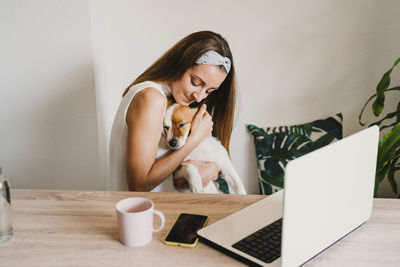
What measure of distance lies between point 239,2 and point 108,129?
3.35ft

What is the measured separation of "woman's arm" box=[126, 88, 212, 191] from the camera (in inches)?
50.7

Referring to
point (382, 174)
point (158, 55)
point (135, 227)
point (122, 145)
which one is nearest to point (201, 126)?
point (122, 145)

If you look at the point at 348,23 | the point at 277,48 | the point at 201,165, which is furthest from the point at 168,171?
the point at 348,23

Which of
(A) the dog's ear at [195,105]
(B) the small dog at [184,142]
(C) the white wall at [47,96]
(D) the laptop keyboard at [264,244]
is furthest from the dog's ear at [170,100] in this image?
(D) the laptop keyboard at [264,244]

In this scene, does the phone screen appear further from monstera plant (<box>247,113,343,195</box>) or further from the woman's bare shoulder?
monstera plant (<box>247,113,343,195</box>)

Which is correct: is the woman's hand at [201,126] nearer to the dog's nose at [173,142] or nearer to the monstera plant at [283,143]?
the dog's nose at [173,142]

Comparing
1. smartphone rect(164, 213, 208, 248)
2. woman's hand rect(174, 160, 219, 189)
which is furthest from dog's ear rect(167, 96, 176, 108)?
smartphone rect(164, 213, 208, 248)

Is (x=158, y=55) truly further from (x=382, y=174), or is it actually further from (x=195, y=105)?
(x=382, y=174)

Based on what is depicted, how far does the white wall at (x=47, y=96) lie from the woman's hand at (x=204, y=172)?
1.93 feet

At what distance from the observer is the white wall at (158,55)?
171 centimetres

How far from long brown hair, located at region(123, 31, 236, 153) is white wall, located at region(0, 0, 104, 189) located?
0.43m

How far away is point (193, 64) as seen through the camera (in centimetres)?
141

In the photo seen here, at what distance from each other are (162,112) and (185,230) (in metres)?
0.60

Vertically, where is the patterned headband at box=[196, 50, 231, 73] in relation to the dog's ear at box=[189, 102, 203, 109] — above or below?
above
